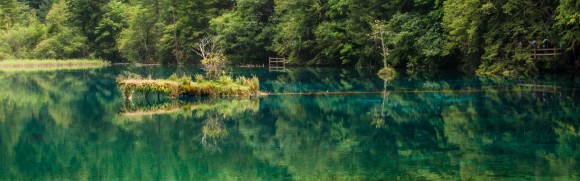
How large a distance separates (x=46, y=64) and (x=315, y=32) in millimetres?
31963

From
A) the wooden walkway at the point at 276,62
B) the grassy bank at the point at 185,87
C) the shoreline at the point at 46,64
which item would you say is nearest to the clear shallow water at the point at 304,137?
the grassy bank at the point at 185,87

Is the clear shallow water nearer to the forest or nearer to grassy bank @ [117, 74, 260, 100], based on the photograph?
grassy bank @ [117, 74, 260, 100]

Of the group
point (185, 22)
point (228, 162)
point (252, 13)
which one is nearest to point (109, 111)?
point (228, 162)

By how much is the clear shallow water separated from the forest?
10.6 m

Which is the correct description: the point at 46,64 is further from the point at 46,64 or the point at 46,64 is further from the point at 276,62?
the point at 276,62

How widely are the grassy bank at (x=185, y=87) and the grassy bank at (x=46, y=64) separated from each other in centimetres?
4521

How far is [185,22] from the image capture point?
7875cm

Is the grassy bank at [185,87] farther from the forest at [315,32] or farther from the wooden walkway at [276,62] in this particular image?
the wooden walkway at [276,62]

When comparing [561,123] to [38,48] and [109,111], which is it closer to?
[109,111]

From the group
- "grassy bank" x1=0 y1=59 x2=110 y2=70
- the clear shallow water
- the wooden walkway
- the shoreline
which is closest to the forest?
the wooden walkway

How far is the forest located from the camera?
41.0 metres

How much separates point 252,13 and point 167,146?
56339 mm

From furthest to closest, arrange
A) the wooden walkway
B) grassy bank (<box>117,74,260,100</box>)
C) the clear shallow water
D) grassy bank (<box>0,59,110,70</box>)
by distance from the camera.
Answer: grassy bank (<box>0,59,110,70</box>), the wooden walkway, grassy bank (<box>117,74,260,100</box>), the clear shallow water

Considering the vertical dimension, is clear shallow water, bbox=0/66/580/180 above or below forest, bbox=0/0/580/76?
below
